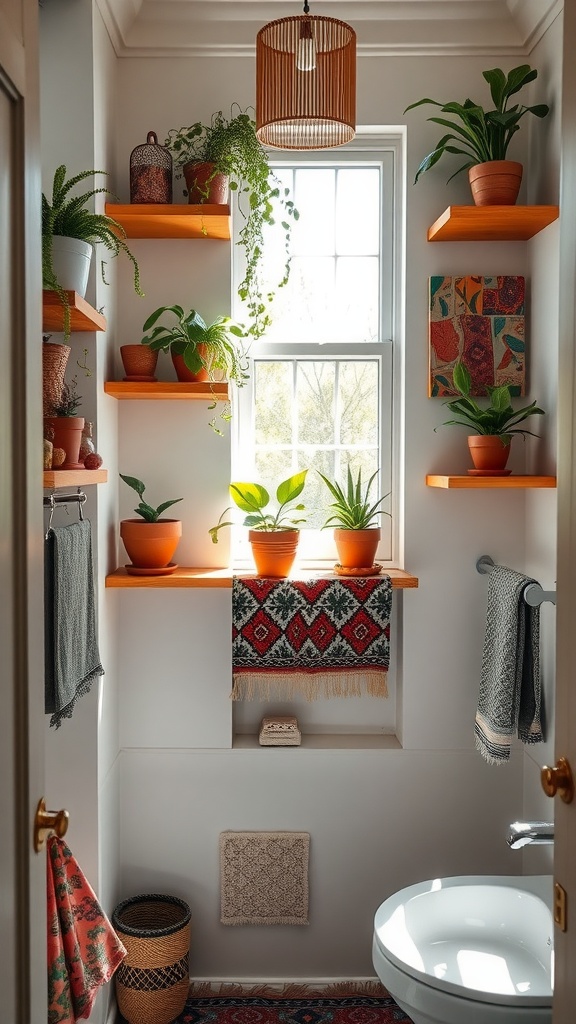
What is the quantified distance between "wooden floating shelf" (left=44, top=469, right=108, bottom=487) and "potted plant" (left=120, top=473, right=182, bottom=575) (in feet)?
1.31

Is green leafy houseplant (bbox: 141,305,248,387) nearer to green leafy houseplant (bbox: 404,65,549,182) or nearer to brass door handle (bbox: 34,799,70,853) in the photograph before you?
green leafy houseplant (bbox: 404,65,549,182)

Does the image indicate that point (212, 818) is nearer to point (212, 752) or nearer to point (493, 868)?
point (212, 752)

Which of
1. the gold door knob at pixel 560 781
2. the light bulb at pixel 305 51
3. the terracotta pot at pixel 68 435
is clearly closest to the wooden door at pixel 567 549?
the gold door knob at pixel 560 781

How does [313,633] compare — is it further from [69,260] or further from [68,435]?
[69,260]

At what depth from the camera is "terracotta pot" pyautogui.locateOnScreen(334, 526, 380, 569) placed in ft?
8.22

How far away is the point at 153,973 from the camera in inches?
91.1

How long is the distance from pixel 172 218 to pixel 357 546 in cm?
103

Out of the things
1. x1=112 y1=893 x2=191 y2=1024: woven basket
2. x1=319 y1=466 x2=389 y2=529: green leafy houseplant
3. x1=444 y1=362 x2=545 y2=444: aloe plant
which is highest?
x1=444 y1=362 x2=545 y2=444: aloe plant

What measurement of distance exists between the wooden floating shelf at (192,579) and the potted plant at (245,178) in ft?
2.29

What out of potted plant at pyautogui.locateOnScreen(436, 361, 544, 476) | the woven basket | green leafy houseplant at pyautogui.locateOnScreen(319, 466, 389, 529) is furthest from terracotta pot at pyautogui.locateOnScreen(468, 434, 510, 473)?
the woven basket

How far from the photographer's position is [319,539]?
2.73m

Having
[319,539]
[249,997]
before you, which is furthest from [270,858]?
[319,539]

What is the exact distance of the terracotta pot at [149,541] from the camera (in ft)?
7.91

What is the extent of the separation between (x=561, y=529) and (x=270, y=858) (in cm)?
175
